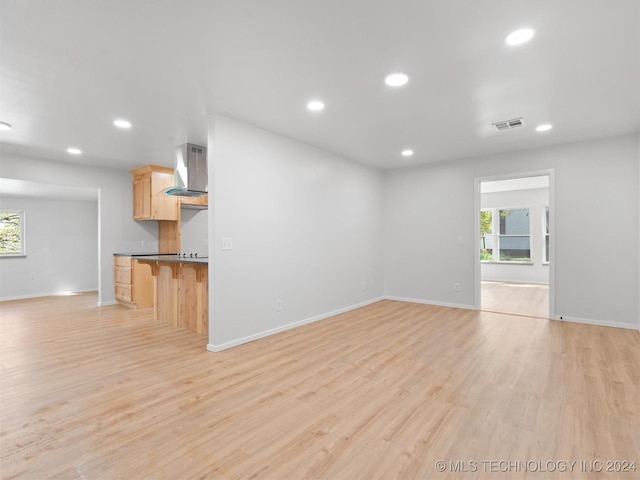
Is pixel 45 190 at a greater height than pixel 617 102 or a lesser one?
lesser

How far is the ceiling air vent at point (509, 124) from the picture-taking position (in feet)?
12.2

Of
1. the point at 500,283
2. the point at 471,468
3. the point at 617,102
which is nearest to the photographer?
the point at 471,468

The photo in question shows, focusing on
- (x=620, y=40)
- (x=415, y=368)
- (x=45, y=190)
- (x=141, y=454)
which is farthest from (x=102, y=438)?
(x=45, y=190)

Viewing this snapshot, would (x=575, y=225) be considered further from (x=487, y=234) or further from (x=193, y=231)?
(x=193, y=231)

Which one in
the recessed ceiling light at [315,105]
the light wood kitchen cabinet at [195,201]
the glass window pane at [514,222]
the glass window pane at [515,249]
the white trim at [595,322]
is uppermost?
the recessed ceiling light at [315,105]

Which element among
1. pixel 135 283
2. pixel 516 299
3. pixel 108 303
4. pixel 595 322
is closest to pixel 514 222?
pixel 516 299

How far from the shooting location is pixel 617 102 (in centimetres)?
319

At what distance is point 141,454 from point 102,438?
13.5 inches

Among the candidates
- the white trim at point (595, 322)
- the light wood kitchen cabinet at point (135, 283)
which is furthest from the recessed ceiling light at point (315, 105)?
the white trim at point (595, 322)

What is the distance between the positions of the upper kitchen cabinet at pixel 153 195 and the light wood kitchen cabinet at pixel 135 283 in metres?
0.91

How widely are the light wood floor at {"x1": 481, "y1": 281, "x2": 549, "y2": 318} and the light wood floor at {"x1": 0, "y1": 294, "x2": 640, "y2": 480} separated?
1194 millimetres

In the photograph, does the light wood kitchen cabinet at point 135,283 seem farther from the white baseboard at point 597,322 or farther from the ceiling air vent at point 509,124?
the white baseboard at point 597,322

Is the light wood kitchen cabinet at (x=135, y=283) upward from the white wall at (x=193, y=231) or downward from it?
downward

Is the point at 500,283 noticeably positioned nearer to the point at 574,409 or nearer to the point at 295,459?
the point at 574,409
